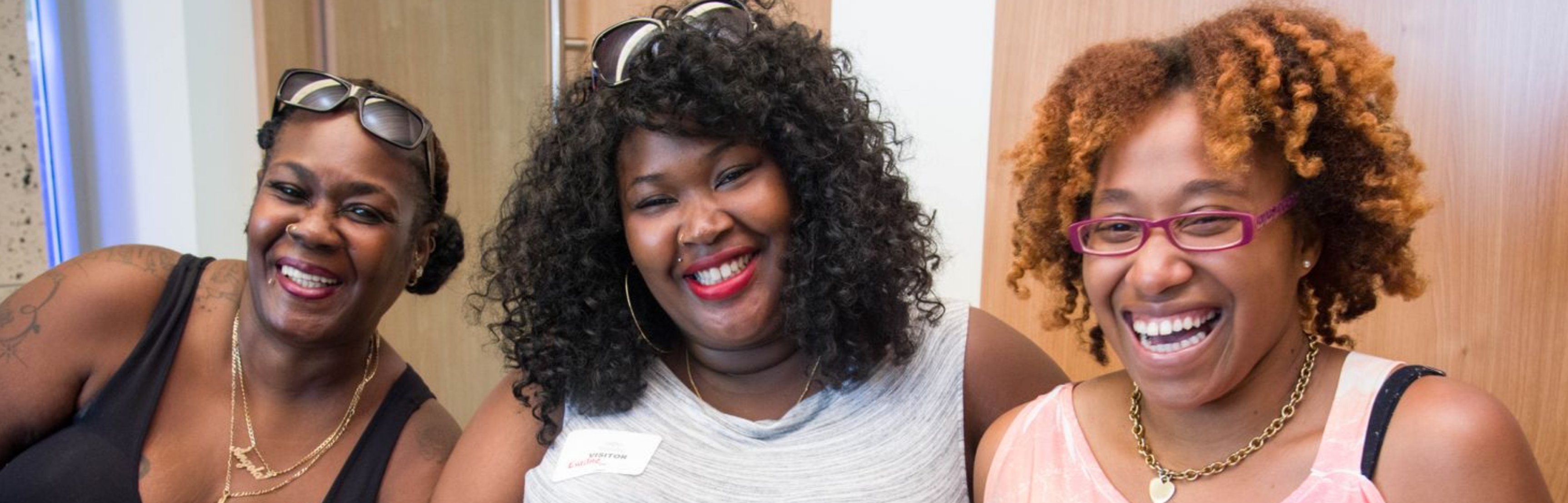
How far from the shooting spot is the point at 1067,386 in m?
1.49

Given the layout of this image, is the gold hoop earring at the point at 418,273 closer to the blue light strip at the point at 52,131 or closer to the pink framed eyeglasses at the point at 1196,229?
the pink framed eyeglasses at the point at 1196,229

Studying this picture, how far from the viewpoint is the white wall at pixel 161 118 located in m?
3.22

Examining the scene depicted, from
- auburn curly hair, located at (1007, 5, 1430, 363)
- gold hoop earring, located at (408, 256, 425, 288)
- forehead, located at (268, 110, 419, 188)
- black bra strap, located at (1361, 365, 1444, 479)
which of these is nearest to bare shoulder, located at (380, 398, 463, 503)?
gold hoop earring, located at (408, 256, 425, 288)

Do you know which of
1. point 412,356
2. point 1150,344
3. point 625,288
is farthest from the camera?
point 412,356

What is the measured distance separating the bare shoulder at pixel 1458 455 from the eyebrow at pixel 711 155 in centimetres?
95

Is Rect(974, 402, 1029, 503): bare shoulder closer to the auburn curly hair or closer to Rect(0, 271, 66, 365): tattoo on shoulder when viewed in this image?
the auburn curly hair

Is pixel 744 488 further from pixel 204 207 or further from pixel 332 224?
pixel 204 207

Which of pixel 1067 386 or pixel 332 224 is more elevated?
pixel 332 224

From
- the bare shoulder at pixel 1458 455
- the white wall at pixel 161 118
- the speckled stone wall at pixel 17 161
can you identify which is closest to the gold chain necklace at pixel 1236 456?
the bare shoulder at pixel 1458 455

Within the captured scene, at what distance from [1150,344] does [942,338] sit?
52 centimetres

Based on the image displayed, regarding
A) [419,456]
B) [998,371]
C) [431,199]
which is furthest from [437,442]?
[998,371]

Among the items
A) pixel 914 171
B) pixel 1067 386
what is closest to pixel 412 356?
pixel 914 171

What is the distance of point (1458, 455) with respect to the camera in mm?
1056

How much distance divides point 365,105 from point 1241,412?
5.33ft
